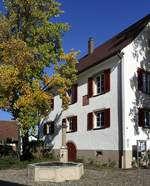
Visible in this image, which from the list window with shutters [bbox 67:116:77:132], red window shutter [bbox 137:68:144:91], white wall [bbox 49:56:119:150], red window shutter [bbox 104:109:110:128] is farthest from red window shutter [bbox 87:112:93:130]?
red window shutter [bbox 137:68:144:91]

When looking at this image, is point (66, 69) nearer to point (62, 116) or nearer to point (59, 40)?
point (59, 40)

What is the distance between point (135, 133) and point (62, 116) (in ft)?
34.5

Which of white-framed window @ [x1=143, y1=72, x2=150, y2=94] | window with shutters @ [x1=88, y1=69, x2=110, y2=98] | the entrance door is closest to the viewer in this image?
window with shutters @ [x1=88, y1=69, x2=110, y2=98]

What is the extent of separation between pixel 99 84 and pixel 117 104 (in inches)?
131

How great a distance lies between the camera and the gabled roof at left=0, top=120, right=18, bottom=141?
64769 millimetres

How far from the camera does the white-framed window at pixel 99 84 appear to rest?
102 ft

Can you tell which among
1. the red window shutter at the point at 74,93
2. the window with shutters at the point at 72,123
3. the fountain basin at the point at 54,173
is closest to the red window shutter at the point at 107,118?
the window with shutters at the point at 72,123

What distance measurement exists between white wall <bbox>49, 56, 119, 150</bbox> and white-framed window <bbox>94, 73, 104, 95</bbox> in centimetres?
42

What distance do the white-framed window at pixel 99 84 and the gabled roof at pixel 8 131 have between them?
34364 mm

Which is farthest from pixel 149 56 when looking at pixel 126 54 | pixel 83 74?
pixel 83 74

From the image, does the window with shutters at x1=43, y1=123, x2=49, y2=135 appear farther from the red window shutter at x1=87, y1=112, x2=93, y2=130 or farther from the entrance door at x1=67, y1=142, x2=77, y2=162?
the red window shutter at x1=87, y1=112, x2=93, y2=130

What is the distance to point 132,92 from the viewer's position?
28.7 metres

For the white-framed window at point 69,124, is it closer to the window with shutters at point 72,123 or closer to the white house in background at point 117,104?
the window with shutters at point 72,123

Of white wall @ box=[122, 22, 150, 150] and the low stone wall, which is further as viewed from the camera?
the low stone wall
